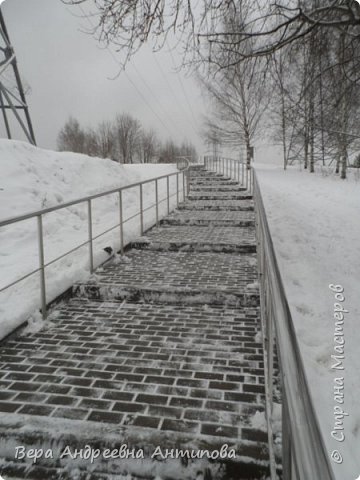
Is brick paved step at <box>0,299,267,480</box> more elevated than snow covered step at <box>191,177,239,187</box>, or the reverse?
snow covered step at <box>191,177,239,187</box>

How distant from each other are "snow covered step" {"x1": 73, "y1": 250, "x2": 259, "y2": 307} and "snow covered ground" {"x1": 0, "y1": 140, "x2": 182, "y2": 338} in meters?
0.36

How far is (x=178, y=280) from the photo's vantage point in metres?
5.62

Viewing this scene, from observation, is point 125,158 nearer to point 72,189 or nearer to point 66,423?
point 72,189

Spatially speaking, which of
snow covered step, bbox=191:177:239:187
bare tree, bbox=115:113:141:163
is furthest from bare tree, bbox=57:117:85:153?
snow covered step, bbox=191:177:239:187

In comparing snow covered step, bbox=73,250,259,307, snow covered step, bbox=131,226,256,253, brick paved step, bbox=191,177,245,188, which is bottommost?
snow covered step, bbox=73,250,259,307

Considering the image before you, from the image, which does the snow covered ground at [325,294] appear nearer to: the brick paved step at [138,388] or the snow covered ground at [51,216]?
the brick paved step at [138,388]

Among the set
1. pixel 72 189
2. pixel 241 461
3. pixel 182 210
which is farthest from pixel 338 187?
pixel 241 461

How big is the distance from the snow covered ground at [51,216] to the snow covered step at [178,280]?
1.19 feet

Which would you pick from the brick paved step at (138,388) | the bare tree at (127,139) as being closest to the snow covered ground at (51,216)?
the brick paved step at (138,388)

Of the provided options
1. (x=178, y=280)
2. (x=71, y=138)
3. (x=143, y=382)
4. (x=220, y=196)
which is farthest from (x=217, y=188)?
(x=71, y=138)

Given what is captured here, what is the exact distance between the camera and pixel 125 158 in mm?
51906

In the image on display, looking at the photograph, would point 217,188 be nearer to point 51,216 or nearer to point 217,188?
point 217,188

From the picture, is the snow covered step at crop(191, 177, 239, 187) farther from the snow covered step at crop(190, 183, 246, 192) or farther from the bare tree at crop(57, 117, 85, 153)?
the bare tree at crop(57, 117, 85, 153)

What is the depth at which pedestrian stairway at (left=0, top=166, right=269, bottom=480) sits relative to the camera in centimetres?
240
